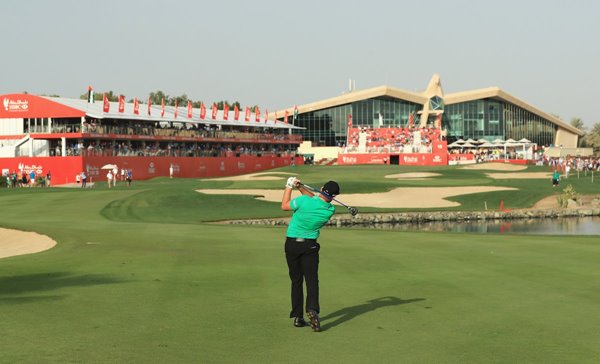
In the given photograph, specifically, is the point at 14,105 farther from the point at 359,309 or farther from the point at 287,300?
the point at 359,309

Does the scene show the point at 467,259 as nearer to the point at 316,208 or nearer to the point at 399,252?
the point at 399,252

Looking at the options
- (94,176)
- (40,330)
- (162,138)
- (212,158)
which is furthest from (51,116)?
(40,330)

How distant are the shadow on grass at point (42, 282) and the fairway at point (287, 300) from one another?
37mm

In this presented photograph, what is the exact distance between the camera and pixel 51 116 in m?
89.9

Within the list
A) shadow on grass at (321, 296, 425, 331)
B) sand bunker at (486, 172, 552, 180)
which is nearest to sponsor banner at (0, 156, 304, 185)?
sand bunker at (486, 172, 552, 180)

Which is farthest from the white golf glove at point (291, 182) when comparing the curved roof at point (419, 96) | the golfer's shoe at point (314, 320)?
the curved roof at point (419, 96)

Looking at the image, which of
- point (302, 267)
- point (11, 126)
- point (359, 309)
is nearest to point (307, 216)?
point (302, 267)

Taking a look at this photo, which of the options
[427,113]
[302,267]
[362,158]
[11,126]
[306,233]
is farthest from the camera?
[427,113]

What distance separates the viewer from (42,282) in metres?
16.7

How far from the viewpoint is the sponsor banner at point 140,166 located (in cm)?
8656

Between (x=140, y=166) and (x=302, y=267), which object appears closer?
(x=302, y=267)

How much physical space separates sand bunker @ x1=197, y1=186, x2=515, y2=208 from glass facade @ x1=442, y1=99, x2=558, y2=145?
9976cm

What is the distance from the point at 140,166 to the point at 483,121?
89029 millimetres

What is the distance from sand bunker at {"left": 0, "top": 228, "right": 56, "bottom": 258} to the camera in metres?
23.9
